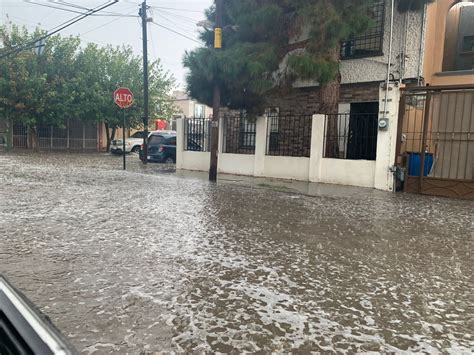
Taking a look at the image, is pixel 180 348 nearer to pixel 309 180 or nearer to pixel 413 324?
pixel 413 324

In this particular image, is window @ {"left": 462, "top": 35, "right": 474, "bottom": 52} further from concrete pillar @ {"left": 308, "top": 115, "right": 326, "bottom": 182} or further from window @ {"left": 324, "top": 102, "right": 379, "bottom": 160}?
concrete pillar @ {"left": 308, "top": 115, "right": 326, "bottom": 182}

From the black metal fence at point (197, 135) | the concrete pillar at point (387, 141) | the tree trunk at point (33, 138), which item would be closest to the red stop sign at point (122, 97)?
the black metal fence at point (197, 135)

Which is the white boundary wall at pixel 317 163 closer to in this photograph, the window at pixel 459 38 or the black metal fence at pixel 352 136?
the black metal fence at pixel 352 136

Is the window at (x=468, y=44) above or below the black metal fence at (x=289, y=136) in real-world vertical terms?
above

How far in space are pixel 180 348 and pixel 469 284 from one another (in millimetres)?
2886

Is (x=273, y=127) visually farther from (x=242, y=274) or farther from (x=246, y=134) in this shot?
(x=242, y=274)

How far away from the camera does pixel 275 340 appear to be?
2.61 metres

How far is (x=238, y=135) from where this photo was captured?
15.3m

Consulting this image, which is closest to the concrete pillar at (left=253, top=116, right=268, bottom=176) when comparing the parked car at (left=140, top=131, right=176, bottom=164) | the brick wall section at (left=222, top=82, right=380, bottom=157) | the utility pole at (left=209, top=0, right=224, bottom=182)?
the brick wall section at (left=222, top=82, right=380, bottom=157)

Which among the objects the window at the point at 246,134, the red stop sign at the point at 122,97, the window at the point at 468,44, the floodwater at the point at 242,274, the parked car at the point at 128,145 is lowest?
the floodwater at the point at 242,274

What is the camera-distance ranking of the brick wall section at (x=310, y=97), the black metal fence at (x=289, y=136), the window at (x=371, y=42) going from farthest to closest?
the black metal fence at (x=289, y=136) < the brick wall section at (x=310, y=97) < the window at (x=371, y=42)

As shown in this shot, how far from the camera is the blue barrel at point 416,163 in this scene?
10023 millimetres

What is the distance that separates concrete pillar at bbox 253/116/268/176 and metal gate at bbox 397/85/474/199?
4.60 m

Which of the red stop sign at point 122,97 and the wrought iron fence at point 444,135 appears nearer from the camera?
the wrought iron fence at point 444,135
